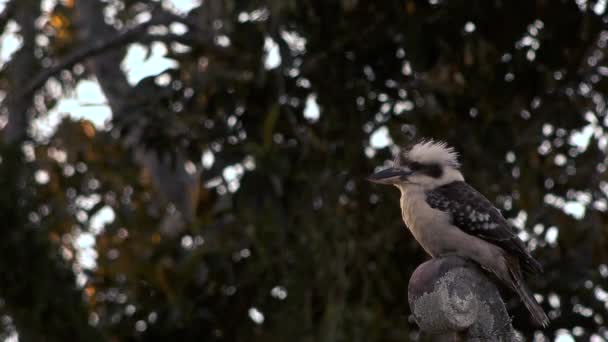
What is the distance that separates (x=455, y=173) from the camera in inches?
151

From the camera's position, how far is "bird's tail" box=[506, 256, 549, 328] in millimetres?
3130

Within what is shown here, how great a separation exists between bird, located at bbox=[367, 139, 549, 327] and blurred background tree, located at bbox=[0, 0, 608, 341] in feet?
6.14

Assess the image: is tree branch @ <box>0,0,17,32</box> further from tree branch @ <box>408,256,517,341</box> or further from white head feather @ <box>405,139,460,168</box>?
tree branch @ <box>408,256,517,341</box>

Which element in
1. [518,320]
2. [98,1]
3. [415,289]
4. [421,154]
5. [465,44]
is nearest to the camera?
[415,289]

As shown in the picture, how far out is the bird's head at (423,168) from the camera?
12.0 feet

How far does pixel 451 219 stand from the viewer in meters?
3.54

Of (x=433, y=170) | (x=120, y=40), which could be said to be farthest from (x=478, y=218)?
(x=120, y=40)

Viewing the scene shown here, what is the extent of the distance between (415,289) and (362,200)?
11.6 ft

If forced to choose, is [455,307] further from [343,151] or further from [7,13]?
[7,13]

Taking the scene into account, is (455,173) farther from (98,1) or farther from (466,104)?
(98,1)

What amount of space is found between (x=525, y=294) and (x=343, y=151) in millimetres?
2879

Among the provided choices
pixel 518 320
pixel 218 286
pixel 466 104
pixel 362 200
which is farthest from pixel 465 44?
pixel 218 286

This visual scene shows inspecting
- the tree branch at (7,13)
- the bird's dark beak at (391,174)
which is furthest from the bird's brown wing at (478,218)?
the tree branch at (7,13)

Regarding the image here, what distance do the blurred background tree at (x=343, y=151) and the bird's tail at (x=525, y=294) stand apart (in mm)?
2234
